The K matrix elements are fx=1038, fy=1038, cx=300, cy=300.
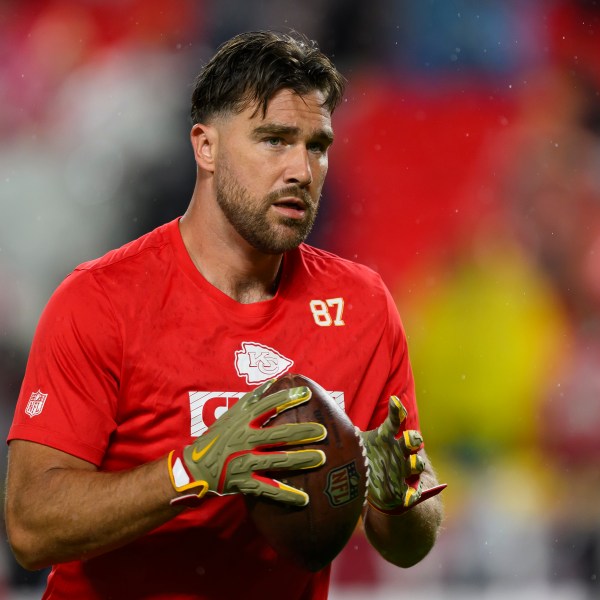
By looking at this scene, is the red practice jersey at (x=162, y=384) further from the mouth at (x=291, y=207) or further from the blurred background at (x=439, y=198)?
the blurred background at (x=439, y=198)

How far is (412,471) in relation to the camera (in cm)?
200

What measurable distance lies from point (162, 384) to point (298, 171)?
0.52m

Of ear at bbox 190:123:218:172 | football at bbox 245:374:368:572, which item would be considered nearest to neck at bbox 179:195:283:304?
ear at bbox 190:123:218:172

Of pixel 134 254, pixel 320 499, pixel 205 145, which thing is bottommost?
pixel 320 499

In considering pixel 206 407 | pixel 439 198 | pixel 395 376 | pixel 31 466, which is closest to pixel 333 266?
pixel 395 376

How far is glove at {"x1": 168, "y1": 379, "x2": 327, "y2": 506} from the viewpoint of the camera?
5.80 ft

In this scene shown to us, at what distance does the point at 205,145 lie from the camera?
7.73 feet

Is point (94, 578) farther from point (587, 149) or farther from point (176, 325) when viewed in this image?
point (587, 149)

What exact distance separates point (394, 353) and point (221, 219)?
0.51 meters

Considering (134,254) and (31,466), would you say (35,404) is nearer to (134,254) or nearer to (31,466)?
(31,466)

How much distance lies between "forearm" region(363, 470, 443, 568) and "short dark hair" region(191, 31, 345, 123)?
91cm

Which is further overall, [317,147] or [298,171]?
[317,147]

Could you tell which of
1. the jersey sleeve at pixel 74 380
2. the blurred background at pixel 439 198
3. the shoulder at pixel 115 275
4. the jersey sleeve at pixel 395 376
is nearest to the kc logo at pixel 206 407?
the jersey sleeve at pixel 74 380

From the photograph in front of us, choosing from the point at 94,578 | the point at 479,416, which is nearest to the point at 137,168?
the point at 479,416
